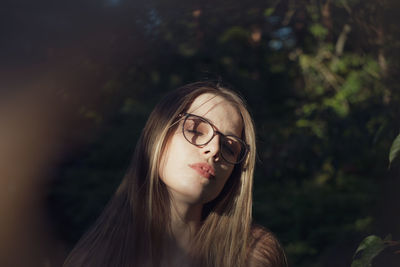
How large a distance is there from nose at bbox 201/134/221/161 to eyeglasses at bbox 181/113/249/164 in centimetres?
1

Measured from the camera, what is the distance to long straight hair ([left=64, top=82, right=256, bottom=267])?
77.9 inches

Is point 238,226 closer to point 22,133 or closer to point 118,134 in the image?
point 22,133

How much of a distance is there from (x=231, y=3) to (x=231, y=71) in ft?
4.92

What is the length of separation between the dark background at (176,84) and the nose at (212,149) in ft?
1.40

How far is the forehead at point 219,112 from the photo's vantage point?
77.7 inches

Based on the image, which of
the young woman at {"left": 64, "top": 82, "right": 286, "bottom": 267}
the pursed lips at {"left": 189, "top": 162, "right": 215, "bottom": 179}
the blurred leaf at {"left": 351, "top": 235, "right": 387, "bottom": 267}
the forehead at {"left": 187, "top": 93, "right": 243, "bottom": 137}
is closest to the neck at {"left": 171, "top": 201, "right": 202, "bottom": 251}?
the young woman at {"left": 64, "top": 82, "right": 286, "bottom": 267}

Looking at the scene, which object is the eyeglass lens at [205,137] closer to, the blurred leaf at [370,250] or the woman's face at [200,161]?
the woman's face at [200,161]

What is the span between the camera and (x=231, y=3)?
10.4ft

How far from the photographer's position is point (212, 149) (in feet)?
6.22

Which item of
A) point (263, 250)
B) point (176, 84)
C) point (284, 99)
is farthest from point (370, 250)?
point (284, 99)

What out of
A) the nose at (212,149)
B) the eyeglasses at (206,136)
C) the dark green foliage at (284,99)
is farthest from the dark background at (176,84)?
the nose at (212,149)

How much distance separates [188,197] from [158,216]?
0.63 ft

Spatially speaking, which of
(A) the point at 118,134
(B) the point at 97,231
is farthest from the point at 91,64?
(A) the point at 118,134

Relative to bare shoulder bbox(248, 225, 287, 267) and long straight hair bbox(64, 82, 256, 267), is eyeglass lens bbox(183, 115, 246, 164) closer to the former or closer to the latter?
long straight hair bbox(64, 82, 256, 267)
